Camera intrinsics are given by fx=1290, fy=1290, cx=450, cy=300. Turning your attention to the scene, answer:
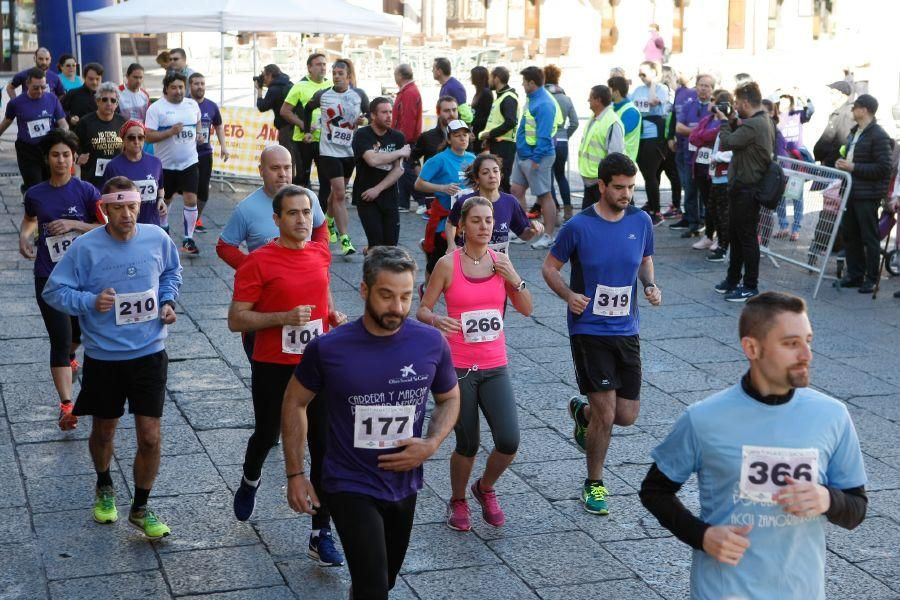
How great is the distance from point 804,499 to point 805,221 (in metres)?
9.24

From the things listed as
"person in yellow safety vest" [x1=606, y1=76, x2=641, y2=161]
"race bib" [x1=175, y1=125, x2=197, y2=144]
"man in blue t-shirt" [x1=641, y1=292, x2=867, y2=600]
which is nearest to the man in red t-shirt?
"man in blue t-shirt" [x1=641, y1=292, x2=867, y2=600]

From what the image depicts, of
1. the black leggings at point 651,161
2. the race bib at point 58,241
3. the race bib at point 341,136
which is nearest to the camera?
the race bib at point 58,241

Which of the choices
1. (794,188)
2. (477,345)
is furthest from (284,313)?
(794,188)

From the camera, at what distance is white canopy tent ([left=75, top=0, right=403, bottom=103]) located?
16312mm

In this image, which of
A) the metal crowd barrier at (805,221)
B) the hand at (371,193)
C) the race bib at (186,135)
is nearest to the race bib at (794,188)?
the metal crowd barrier at (805,221)

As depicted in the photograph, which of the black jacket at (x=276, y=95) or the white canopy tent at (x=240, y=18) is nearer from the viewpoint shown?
the black jacket at (x=276, y=95)

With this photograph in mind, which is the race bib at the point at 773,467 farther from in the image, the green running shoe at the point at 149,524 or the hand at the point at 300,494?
the green running shoe at the point at 149,524

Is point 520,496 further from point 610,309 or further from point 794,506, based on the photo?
point 794,506

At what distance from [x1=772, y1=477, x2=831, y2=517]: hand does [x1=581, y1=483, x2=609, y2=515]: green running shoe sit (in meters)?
2.86

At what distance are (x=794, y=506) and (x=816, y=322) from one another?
297 inches

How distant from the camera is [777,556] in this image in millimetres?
3477

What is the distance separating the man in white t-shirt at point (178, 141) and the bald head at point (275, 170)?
5.70 meters

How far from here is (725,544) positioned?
3.35 m

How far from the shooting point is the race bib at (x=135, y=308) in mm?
5762
